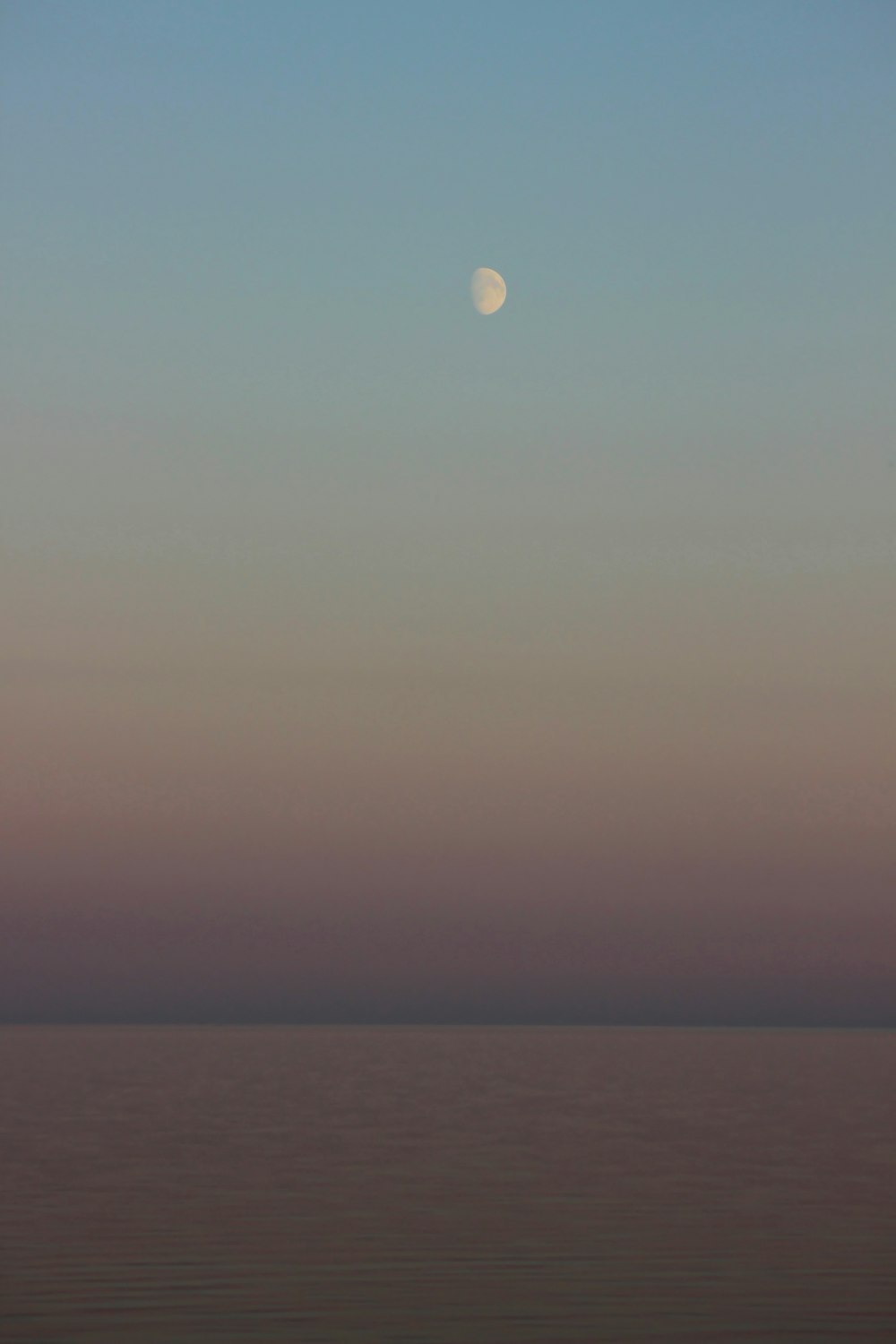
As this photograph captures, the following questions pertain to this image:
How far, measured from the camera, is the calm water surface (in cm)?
3397

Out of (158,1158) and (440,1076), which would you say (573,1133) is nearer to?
(158,1158)

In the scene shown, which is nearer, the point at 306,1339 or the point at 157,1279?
the point at 306,1339

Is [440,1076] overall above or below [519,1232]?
below

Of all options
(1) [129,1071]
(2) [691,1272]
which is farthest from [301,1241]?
(1) [129,1071]

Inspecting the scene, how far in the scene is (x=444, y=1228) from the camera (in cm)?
4569

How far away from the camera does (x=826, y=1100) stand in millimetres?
118938

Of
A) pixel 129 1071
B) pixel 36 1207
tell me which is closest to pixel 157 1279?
pixel 36 1207

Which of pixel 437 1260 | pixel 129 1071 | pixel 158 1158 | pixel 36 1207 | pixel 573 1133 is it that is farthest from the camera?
pixel 129 1071

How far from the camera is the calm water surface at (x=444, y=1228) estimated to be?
34.0 m

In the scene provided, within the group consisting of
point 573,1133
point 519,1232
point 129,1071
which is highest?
point 519,1232

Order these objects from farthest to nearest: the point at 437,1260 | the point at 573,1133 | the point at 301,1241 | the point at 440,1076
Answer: the point at 440,1076, the point at 573,1133, the point at 301,1241, the point at 437,1260

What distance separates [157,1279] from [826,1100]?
88.3 m

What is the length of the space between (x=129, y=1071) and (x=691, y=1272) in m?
141

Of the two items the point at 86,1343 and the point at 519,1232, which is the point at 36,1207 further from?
the point at 86,1343
